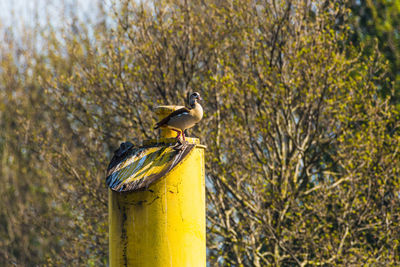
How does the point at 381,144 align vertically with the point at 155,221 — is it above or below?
above

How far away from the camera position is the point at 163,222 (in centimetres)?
282

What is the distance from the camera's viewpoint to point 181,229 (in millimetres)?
2836

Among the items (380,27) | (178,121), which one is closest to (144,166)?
(178,121)

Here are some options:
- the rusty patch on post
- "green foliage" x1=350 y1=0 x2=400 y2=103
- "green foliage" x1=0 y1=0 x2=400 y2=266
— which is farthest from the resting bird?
"green foliage" x1=350 y1=0 x2=400 y2=103

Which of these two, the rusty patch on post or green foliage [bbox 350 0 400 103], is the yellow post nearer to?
the rusty patch on post

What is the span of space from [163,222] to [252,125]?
11.2 metres

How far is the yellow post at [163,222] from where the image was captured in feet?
9.17

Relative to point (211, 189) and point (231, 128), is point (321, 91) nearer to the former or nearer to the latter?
point (231, 128)

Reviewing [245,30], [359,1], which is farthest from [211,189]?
[359,1]

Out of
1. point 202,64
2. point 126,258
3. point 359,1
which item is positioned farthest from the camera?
point 359,1

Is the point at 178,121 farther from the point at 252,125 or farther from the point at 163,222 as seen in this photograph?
the point at 252,125

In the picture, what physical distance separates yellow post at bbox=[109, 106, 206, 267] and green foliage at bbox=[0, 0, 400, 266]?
347 inches

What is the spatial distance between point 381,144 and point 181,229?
33.5ft

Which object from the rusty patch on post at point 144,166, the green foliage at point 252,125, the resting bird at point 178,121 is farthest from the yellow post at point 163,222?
the green foliage at point 252,125
